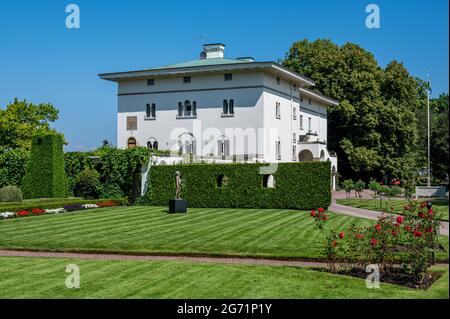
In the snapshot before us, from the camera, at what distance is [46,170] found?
114ft

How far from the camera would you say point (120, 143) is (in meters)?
46.9

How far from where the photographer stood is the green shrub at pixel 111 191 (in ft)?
115

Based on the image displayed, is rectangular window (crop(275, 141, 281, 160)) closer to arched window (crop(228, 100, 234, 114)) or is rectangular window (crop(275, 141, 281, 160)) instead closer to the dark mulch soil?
arched window (crop(228, 100, 234, 114))

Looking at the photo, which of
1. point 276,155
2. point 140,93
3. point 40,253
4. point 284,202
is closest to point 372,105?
point 276,155

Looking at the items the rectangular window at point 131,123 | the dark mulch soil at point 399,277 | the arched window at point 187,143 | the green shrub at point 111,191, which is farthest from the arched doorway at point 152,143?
the dark mulch soil at point 399,277

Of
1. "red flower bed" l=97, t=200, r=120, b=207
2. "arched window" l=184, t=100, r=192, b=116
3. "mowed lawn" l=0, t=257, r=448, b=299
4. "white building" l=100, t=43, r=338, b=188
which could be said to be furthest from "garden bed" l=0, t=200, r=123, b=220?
"mowed lawn" l=0, t=257, r=448, b=299

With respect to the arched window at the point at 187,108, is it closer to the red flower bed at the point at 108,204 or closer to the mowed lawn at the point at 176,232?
the red flower bed at the point at 108,204

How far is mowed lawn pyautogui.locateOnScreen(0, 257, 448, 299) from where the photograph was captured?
9.45 m

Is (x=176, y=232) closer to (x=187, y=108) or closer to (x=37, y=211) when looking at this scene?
(x=37, y=211)

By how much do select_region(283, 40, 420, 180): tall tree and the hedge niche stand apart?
100 feet

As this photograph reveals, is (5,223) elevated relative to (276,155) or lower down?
lower down

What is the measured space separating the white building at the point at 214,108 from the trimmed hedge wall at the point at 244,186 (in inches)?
249
